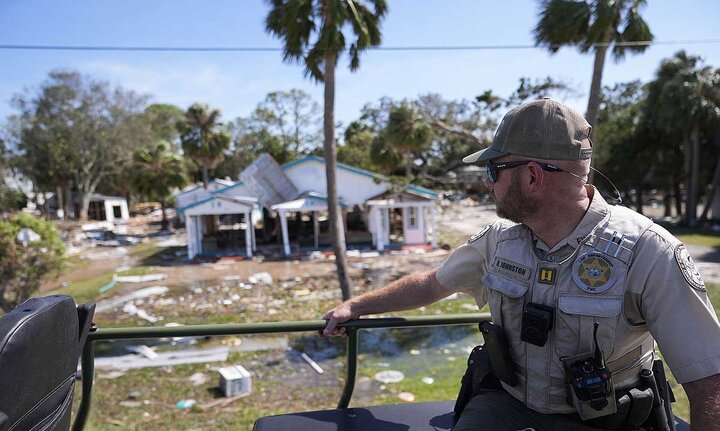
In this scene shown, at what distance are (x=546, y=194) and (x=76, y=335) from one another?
5.63 ft

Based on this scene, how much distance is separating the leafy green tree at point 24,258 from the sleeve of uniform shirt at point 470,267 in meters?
11.6

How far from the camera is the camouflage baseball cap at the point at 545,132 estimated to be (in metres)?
1.62

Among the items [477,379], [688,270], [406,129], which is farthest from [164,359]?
[406,129]

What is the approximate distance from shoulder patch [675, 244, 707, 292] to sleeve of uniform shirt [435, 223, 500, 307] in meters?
0.70

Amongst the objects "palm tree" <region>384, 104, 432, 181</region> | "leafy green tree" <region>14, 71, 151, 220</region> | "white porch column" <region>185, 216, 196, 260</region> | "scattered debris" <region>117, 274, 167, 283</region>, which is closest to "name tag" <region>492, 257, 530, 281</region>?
"palm tree" <region>384, 104, 432, 181</region>

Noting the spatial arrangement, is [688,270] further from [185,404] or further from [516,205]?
[185,404]

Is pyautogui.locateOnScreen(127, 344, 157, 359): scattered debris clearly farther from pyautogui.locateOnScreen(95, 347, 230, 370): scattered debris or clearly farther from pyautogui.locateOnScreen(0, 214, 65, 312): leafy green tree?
pyautogui.locateOnScreen(0, 214, 65, 312): leafy green tree

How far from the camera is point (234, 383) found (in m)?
6.81

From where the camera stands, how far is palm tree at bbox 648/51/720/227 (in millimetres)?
22953

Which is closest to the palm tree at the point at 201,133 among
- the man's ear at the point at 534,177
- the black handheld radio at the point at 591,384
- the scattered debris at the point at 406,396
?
the scattered debris at the point at 406,396

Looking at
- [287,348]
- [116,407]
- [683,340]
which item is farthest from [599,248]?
[287,348]

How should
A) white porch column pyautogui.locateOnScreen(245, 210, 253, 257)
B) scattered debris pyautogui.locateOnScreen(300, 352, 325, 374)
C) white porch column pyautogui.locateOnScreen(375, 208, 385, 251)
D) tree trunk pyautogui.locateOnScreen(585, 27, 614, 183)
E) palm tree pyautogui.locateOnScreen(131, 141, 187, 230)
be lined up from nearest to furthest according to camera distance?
scattered debris pyautogui.locateOnScreen(300, 352, 325, 374)
tree trunk pyautogui.locateOnScreen(585, 27, 614, 183)
white porch column pyautogui.locateOnScreen(245, 210, 253, 257)
white porch column pyautogui.locateOnScreen(375, 208, 385, 251)
palm tree pyautogui.locateOnScreen(131, 141, 187, 230)

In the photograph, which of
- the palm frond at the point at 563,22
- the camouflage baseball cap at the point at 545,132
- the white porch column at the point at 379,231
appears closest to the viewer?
the camouflage baseball cap at the point at 545,132

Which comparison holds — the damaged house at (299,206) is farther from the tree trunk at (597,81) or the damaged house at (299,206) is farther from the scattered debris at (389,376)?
the scattered debris at (389,376)
